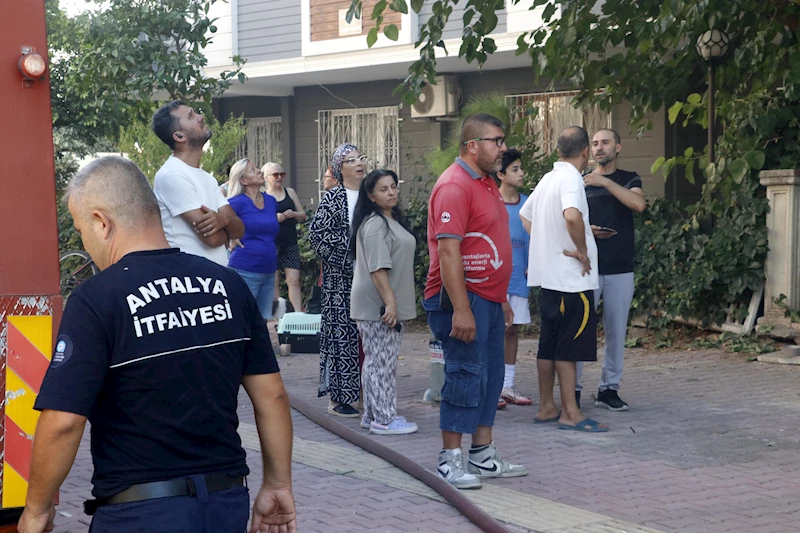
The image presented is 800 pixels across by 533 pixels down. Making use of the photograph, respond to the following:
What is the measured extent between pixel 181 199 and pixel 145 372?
9.20 ft

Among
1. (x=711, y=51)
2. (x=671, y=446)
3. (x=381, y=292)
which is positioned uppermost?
(x=711, y=51)

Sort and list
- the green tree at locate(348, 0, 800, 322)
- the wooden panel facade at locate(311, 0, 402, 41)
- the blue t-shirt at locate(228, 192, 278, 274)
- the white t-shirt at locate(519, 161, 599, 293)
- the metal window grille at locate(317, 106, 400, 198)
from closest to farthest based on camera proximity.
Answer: the white t-shirt at locate(519, 161, 599, 293) < the green tree at locate(348, 0, 800, 322) < the blue t-shirt at locate(228, 192, 278, 274) < the wooden panel facade at locate(311, 0, 402, 41) < the metal window grille at locate(317, 106, 400, 198)

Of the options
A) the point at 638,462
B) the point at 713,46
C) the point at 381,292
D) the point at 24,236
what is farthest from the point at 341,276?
the point at 713,46

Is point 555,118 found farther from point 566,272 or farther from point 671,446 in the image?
point 671,446

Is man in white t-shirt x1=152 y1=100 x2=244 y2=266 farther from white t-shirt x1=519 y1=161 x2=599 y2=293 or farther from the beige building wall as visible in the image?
the beige building wall

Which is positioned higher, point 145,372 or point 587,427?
point 145,372

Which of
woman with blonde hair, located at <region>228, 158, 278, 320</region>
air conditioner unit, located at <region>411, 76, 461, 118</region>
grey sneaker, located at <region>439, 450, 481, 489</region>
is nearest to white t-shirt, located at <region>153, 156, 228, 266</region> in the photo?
grey sneaker, located at <region>439, 450, 481, 489</region>

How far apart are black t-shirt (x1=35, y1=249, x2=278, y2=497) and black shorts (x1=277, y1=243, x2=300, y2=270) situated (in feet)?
32.4

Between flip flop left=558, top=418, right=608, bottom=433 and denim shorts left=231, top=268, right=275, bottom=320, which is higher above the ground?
denim shorts left=231, top=268, right=275, bottom=320

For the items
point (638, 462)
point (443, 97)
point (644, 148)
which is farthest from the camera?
point (443, 97)

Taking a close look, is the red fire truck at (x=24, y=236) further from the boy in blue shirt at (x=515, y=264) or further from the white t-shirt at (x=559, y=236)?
the boy in blue shirt at (x=515, y=264)

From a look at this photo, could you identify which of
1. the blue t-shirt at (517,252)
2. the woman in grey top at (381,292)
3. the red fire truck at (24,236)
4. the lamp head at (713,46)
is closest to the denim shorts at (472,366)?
the woman in grey top at (381,292)

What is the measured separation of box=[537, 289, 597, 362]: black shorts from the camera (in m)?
7.15

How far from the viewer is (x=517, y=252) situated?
830 centimetres
